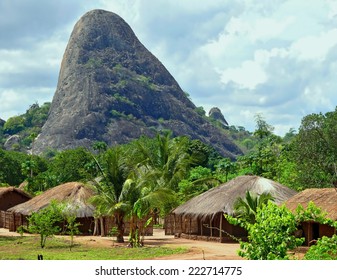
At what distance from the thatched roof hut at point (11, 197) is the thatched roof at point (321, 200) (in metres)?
20.4

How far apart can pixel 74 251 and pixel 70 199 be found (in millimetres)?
8488

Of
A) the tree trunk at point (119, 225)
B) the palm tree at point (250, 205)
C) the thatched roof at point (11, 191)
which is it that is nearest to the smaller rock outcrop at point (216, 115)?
the thatched roof at point (11, 191)

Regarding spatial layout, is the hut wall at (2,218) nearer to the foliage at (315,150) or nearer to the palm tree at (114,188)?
the palm tree at (114,188)

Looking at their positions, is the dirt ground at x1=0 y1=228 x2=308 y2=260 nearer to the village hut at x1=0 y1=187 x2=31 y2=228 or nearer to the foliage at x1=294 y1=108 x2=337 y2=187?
the foliage at x1=294 y1=108 x2=337 y2=187

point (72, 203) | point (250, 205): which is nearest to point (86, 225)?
point (72, 203)

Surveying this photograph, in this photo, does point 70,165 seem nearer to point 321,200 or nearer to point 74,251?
point 74,251

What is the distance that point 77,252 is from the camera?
2058 cm

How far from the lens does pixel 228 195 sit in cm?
2634

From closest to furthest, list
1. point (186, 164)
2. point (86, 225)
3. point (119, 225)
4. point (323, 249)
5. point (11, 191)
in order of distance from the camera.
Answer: point (323, 249) < point (119, 225) < point (86, 225) < point (186, 164) < point (11, 191)

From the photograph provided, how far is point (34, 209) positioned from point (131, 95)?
267 feet

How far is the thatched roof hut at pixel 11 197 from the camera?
3766 cm

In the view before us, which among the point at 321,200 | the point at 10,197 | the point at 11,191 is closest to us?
the point at 321,200

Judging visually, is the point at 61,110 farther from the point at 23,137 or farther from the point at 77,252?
the point at 77,252
